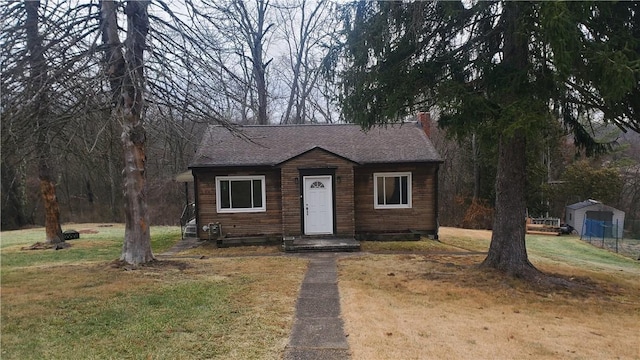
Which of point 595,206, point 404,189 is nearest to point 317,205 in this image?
point 404,189

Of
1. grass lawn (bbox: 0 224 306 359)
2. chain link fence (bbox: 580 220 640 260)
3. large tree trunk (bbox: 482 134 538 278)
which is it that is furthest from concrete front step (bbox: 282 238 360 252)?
chain link fence (bbox: 580 220 640 260)

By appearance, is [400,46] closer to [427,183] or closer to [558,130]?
[558,130]

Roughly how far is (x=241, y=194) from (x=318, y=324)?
9.08 metres

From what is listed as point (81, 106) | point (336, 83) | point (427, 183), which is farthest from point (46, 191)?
point (427, 183)

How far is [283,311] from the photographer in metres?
6.27

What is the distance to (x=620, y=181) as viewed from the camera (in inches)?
1043

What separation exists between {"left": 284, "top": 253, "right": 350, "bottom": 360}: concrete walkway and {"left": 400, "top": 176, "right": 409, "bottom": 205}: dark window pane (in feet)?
20.3

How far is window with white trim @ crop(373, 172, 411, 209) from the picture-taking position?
47.8 feet

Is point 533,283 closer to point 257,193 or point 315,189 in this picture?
point 315,189

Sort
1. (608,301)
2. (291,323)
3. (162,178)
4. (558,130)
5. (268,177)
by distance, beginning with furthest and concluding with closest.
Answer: (162,178)
(268,177)
(558,130)
(608,301)
(291,323)

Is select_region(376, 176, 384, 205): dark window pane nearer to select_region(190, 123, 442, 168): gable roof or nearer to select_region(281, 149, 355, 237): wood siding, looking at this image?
select_region(190, 123, 442, 168): gable roof

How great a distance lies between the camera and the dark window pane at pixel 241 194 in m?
14.2

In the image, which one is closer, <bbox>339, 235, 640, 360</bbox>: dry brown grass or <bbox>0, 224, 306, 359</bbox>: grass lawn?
<bbox>0, 224, 306, 359</bbox>: grass lawn

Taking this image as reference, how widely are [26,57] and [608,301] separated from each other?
11.5 meters
